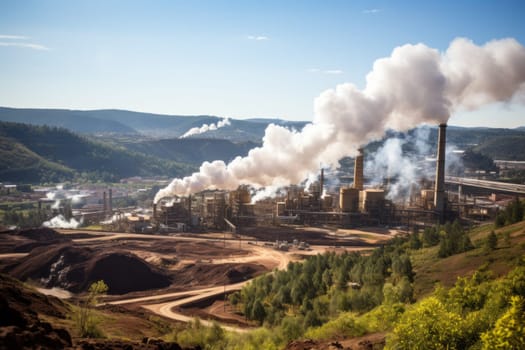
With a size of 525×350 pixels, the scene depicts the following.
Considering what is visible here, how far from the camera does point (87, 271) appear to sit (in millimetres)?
51750

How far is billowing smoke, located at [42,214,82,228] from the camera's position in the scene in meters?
87.2

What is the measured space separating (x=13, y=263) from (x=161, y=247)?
63.3 feet

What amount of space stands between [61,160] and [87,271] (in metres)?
128

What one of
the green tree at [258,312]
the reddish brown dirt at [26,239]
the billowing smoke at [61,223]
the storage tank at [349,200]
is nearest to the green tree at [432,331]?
the green tree at [258,312]

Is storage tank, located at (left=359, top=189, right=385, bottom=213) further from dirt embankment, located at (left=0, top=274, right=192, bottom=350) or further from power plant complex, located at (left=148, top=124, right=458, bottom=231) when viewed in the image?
dirt embankment, located at (left=0, top=274, right=192, bottom=350)

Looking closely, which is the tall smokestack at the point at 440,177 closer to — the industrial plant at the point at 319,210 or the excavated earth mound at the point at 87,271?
the industrial plant at the point at 319,210

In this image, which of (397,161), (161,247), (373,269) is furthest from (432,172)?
(373,269)

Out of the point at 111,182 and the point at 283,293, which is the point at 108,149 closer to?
the point at 111,182

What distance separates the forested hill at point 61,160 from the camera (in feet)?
473

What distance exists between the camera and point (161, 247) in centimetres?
6894

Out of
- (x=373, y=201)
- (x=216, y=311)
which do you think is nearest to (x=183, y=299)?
(x=216, y=311)

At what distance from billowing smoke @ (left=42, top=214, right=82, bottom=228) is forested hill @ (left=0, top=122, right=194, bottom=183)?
2261 inches

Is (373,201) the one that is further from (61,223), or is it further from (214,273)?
(61,223)

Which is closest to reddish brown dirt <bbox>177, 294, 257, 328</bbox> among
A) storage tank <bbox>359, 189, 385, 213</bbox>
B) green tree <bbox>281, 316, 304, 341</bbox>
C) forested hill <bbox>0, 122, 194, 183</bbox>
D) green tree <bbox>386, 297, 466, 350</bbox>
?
green tree <bbox>281, 316, 304, 341</bbox>
